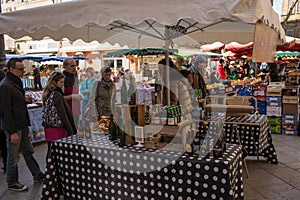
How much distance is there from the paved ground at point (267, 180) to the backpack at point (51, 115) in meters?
0.97

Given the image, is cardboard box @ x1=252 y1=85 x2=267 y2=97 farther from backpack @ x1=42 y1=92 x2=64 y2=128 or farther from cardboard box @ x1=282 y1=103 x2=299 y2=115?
backpack @ x1=42 y1=92 x2=64 y2=128

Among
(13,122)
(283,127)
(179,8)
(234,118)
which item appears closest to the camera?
(179,8)

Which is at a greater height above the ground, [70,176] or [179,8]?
[179,8]

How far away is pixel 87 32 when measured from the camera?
4.94m

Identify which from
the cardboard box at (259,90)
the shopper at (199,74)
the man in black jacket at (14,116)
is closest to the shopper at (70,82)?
the man in black jacket at (14,116)

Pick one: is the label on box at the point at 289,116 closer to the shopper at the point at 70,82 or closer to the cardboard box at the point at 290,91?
the cardboard box at the point at 290,91

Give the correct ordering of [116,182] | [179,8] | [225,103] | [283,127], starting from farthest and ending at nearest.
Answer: [283,127] → [225,103] → [116,182] → [179,8]

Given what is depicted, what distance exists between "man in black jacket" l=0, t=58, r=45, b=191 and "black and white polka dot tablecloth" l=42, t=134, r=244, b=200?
0.81 m

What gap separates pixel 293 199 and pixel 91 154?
244 cm

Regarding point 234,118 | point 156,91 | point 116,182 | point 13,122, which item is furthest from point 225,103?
point 13,122

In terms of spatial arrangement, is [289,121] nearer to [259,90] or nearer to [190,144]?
[259,90]

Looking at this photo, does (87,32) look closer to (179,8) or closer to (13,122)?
(13,122)

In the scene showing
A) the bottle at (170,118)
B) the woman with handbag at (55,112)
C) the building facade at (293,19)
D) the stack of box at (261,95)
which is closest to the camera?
the bottle at (170,118)

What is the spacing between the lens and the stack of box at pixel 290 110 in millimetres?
6516
